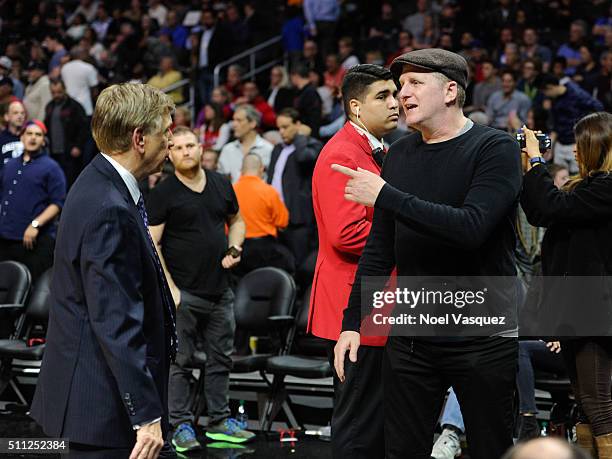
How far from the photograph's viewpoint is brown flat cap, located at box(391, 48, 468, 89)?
313cm

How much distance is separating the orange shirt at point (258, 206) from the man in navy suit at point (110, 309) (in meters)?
5.05

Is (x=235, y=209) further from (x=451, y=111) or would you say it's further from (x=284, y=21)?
(x=284, y=21)

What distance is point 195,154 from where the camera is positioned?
5691mm

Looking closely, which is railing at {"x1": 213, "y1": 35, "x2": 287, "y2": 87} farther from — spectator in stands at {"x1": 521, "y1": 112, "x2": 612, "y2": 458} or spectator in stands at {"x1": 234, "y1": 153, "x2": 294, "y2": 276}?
spectator in stands at {"x1": 521, "y1": 112, "x2": 612, "y2": 458}

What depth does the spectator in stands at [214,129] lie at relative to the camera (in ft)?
36.6

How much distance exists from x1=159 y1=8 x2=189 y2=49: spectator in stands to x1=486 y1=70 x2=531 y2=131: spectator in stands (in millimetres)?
6157

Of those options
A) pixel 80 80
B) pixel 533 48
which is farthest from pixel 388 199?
pixel 80 80

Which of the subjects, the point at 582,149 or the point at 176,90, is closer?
the point at 582,149

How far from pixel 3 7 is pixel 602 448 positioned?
16.0 m

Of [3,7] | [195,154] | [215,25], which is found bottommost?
[195,154]

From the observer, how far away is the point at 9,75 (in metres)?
14.0

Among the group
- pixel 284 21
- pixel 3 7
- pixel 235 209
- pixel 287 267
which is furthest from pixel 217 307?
pixel 3 7

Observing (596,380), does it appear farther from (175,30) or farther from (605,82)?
(175,30)

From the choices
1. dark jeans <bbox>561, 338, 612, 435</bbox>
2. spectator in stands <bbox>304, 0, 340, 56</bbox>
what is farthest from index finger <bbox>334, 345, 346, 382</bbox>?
spectator in stands <bbox>304, 0, 340, 56</bbox>
